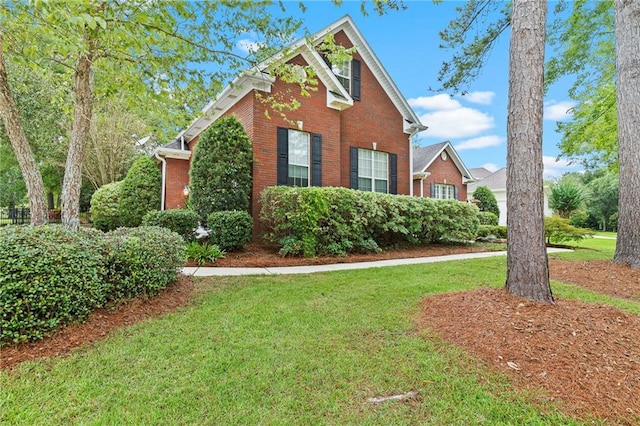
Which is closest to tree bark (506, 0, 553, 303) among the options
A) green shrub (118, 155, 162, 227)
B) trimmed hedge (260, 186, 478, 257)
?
trimmed hedge (260, 186, 478, 257)

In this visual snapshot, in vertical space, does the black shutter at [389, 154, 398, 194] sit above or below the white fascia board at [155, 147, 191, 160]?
below

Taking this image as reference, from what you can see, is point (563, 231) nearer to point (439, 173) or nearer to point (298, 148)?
point (439, 173)

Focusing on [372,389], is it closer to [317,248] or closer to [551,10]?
[317,248]

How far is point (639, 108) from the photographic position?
6.22m

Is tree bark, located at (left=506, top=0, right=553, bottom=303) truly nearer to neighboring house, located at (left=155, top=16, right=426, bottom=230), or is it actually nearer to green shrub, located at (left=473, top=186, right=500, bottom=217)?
neighboring house, located at (left=155, top=16, right=426, bottom=230)

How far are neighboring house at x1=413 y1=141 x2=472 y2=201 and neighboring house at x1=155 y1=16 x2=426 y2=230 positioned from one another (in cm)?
538

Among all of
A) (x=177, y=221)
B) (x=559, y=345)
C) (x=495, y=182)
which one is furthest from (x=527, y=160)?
(x=495, y=182)

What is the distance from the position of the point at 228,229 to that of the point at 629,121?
29.9ft

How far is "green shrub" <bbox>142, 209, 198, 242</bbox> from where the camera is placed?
7.61 metres

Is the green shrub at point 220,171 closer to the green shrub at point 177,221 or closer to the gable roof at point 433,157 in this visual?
the green shrub at point 177,221

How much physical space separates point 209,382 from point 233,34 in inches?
236

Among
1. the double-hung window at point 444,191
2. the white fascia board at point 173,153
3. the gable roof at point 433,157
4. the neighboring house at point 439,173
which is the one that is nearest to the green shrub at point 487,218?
the double-hung window at point 444,191

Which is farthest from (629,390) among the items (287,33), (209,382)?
(287,33)

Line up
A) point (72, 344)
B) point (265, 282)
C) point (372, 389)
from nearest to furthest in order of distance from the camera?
point (372, 389) < point (72, 344) < point (265, 282)
